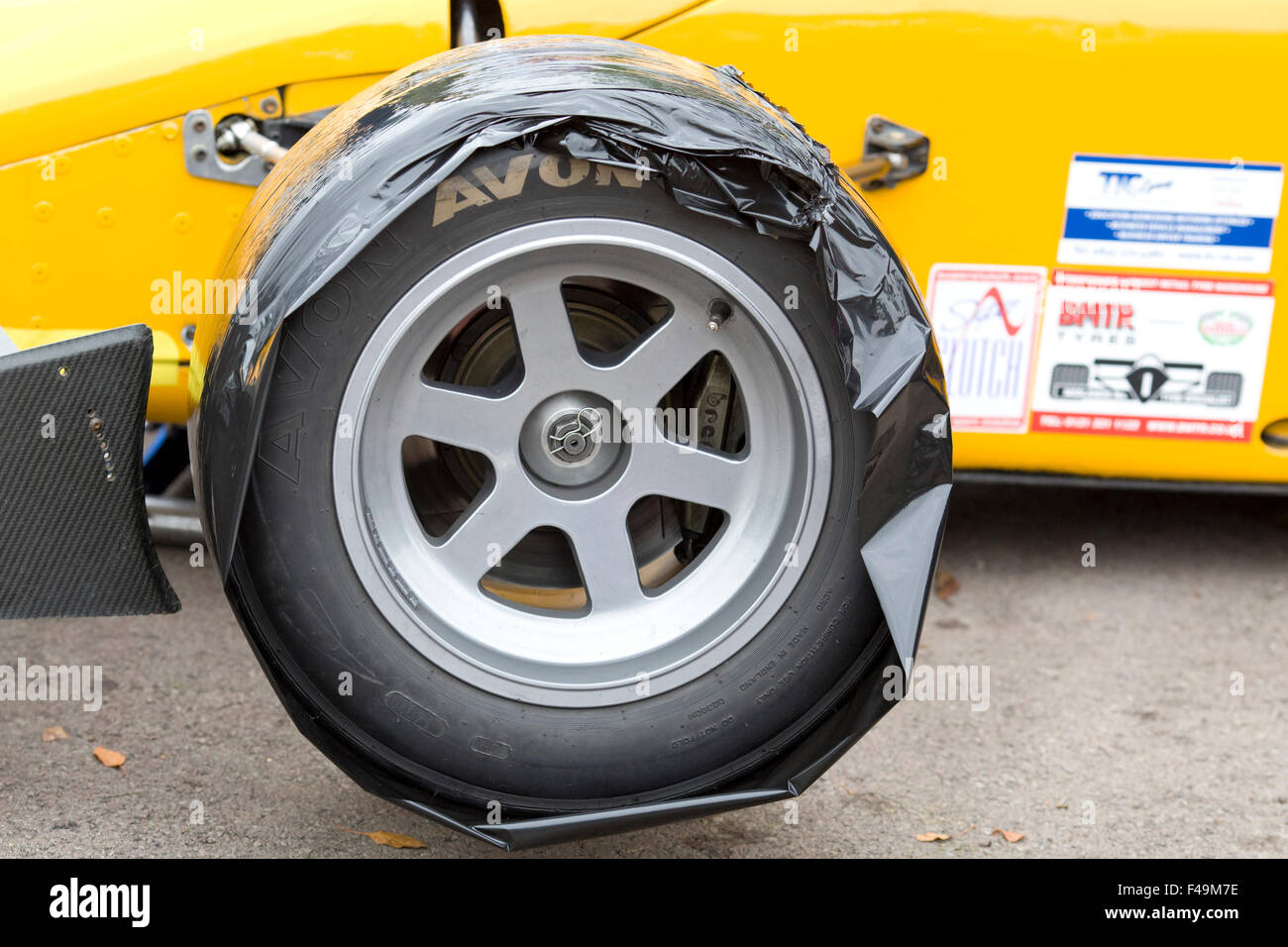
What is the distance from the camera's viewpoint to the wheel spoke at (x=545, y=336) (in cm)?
208

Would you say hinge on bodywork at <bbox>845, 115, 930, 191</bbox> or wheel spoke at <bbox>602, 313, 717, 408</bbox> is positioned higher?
hinge on bodywork at <bbox>845, 115, 930, 191</bbox>

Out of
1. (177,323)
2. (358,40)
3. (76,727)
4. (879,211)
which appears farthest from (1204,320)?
(76,727)

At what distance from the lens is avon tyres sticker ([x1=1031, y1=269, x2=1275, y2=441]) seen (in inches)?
114

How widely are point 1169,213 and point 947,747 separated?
1.24m

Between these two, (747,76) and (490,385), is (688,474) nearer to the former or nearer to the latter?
(490,385)

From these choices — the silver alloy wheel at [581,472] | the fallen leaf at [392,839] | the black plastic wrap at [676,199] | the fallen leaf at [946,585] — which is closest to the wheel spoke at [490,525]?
the silver alloy wheel at [581,472]

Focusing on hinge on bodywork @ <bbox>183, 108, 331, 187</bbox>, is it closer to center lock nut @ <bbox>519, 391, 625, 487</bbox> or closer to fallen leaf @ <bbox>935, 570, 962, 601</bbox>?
center lock nut @ <bbox>519, 391, 625, 487</bbox>

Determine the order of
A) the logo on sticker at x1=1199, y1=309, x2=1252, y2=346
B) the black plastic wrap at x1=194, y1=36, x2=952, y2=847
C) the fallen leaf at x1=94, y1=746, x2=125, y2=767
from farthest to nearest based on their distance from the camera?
the logo on sticker at x1=1199, y1=309, x2=1252, y2=346 → the fallen leaf at x1=94, y1=746, x2=125, y2=767 → the black plastic wrap at x1=194, y1=36, x2=952, y2=847

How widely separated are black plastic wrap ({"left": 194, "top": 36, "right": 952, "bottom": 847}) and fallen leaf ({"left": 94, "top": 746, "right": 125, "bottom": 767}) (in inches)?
25.2

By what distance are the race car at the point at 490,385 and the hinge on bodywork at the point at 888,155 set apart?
0.31m

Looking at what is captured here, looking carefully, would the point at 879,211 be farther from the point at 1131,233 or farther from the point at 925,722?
the point at 925,722

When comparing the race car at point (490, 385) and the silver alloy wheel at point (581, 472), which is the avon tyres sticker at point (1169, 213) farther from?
the silver alloy wheel at point (581, 472)

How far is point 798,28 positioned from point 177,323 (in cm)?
141

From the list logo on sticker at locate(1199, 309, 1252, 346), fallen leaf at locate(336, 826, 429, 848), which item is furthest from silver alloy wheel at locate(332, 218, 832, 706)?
logo on sticker at locate(1199, 309, 1252, 346)
